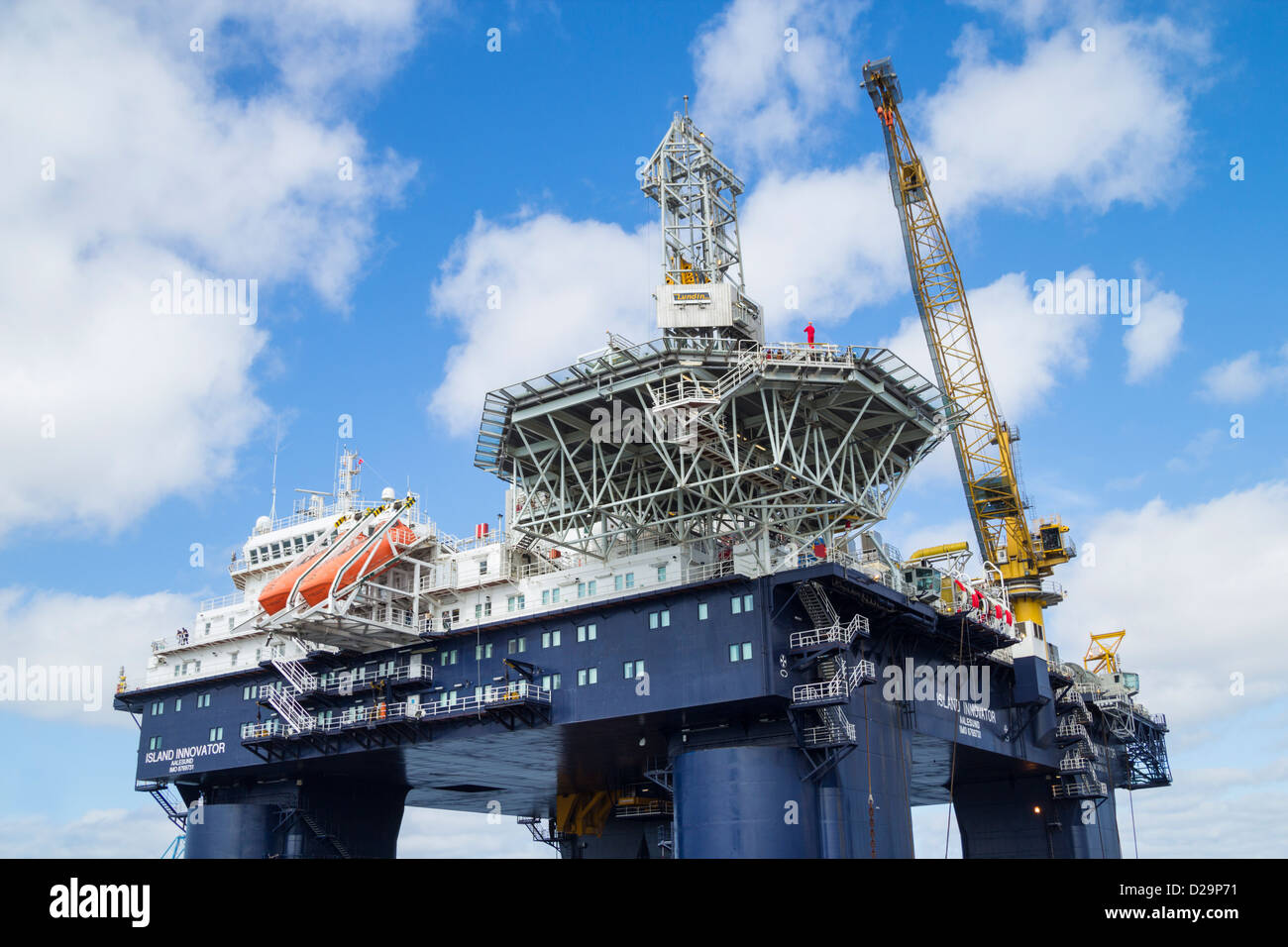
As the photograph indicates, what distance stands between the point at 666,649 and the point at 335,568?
1640cm

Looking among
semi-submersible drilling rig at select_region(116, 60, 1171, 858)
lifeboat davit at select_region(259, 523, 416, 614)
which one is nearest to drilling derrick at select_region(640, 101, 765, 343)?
semi-submersible drilling rig at select_region(116, 60, 1171, 858)

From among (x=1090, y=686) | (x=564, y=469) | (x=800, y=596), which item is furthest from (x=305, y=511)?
(x=1090, y=686)

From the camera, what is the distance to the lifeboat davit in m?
52.1

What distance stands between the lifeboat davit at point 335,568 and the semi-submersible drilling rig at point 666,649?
0.16m

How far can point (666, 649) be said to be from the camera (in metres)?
46.5

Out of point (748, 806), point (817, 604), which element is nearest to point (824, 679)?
point (817, 604)

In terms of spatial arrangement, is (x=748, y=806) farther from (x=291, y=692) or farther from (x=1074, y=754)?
(x=1074, y=754)

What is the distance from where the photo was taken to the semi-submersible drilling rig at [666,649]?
43781 mm

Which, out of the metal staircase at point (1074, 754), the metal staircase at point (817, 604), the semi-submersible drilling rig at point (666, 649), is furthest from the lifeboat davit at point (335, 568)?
the metal staircase at point (1074, 754)

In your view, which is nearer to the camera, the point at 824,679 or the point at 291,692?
the point at 824,679

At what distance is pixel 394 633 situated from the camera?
175 ft

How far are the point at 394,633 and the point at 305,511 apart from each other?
16.2 m

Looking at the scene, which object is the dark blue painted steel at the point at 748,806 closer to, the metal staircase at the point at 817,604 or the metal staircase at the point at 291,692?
the metal staircase at the point at 817,604
